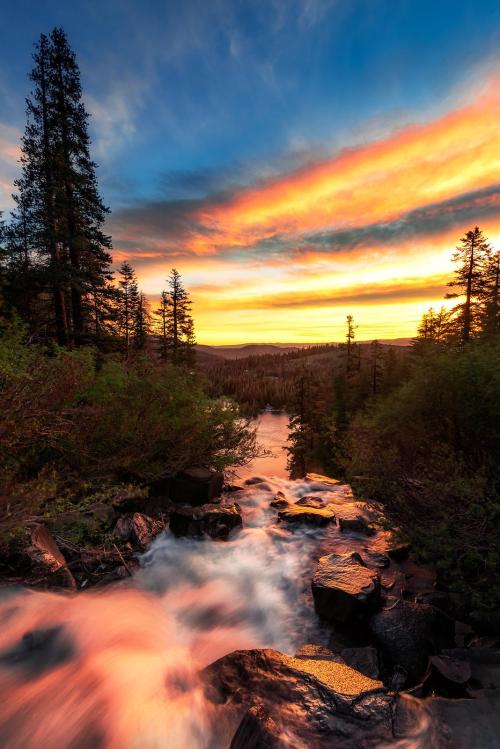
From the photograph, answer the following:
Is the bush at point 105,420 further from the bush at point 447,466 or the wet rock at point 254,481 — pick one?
the bush at point 447,466

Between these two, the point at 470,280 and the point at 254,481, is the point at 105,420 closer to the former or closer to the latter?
the point at 254,481

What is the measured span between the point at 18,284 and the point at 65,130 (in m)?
9.19

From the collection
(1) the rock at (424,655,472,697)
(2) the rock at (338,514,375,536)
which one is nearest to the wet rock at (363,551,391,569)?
(2) the rock at (338,514,375,536)


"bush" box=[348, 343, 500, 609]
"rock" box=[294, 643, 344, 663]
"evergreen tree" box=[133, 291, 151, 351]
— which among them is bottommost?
"rock" box=[294, 643, 344, 663]

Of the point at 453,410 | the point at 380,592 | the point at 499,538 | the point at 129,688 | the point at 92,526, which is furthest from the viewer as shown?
the point at 453,410

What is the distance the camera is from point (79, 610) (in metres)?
6.55

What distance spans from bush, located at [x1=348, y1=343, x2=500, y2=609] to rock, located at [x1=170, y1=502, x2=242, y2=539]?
434cm

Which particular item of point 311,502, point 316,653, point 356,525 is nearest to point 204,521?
point 356,525

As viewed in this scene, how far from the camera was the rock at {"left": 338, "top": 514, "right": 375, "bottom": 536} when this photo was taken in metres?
10.3

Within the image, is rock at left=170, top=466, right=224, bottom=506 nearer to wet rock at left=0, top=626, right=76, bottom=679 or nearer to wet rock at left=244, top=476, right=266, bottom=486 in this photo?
wet rock at left=244, top=476, right=266, bottom=486

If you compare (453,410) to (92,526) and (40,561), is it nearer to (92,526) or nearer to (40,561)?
(92,526)

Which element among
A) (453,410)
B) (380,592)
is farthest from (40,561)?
(453,410)

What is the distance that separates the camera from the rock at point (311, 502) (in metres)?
13.0

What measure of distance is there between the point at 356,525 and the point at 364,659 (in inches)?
214
